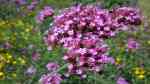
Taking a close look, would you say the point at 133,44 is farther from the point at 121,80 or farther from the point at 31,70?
the point at 31,70

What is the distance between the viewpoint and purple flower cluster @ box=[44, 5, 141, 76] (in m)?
4.11

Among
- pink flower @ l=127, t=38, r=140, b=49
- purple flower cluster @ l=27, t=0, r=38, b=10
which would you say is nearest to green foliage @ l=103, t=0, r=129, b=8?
purple flower cluster @ l=27, t=0, r=38, b=10

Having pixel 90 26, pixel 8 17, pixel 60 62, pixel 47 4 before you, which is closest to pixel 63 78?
pixel 60 62

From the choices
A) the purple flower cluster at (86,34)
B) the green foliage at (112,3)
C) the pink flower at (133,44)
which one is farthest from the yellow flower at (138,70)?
the green foliage at (112,3)

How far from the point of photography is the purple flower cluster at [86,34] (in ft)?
13.5

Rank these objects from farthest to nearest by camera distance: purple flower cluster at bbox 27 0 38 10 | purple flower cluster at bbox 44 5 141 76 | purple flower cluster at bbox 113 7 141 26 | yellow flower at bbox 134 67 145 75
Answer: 1. purple flower cluster at bbox 27 0 38 10
2. yellow flower at bbox 134 67 145 75
3. purple flower cluster at bbox 113 7 141 26
4. purple flower cluster at bbox 44 5 141 76

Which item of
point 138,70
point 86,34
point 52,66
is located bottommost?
point 138,70

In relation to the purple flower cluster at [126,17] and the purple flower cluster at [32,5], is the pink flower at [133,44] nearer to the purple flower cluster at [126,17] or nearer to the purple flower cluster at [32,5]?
the purple flower cluster at [126,17]

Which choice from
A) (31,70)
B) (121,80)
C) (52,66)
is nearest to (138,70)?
(121,80)

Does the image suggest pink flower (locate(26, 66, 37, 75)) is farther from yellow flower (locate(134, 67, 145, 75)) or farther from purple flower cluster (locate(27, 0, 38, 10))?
purple flower cluster (locate(27, 0, 38, 10))

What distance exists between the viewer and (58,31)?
463 cm

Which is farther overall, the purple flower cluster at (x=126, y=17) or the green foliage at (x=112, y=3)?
the green foliage at (x=112, y=3)

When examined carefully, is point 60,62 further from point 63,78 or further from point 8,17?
point 8,17

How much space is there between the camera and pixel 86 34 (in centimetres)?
459
